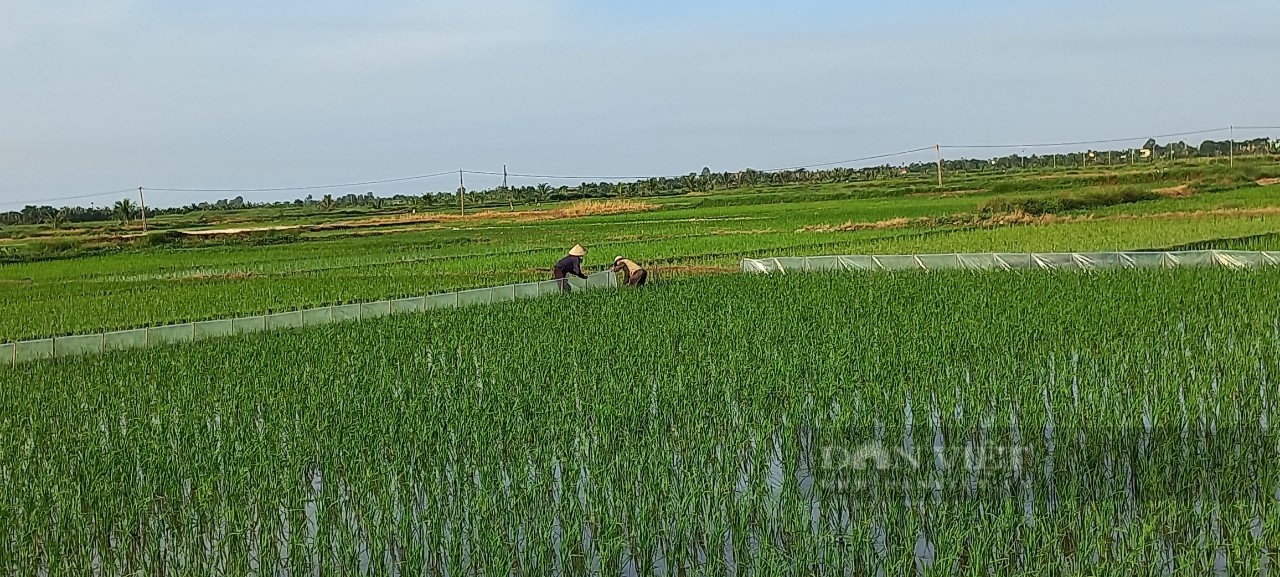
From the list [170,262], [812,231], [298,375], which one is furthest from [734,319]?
[170,262]

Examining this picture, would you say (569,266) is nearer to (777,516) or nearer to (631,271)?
(631,271)

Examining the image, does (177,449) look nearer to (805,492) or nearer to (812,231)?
(805,492)

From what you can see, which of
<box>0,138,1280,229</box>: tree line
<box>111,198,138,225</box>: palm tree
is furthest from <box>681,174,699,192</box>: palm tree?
<box>111,198,138,225</box>: palm tree

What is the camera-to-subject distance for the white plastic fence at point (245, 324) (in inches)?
331

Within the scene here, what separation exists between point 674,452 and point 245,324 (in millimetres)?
6071

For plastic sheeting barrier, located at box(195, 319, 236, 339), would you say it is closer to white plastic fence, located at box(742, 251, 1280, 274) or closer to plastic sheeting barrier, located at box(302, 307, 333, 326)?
plastic sheeting barrier, located at box(302, 307, 333, 326)

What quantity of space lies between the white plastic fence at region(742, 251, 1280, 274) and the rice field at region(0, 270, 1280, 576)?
13.8 feet

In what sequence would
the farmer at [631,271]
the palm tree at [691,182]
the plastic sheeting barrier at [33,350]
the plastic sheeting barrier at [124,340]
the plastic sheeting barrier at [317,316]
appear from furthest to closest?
the palm tree at [691,182], the farmer at [631,271], the plastic sheeting barrier at [317,316], the plastic sheeting barrier at [124,340], the plastic sheeting barrier at [33,350]

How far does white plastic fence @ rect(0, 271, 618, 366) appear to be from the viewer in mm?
8414

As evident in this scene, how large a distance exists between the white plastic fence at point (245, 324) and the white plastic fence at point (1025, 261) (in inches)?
125

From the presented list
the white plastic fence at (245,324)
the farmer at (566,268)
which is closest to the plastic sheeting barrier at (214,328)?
the white plastic fence at (245,324)

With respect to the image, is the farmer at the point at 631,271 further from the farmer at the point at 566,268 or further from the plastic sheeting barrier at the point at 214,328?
the plastic sheeting barrier at the point at 214,328

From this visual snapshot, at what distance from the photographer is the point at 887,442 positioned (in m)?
4.82

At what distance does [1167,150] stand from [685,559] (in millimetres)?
67884
